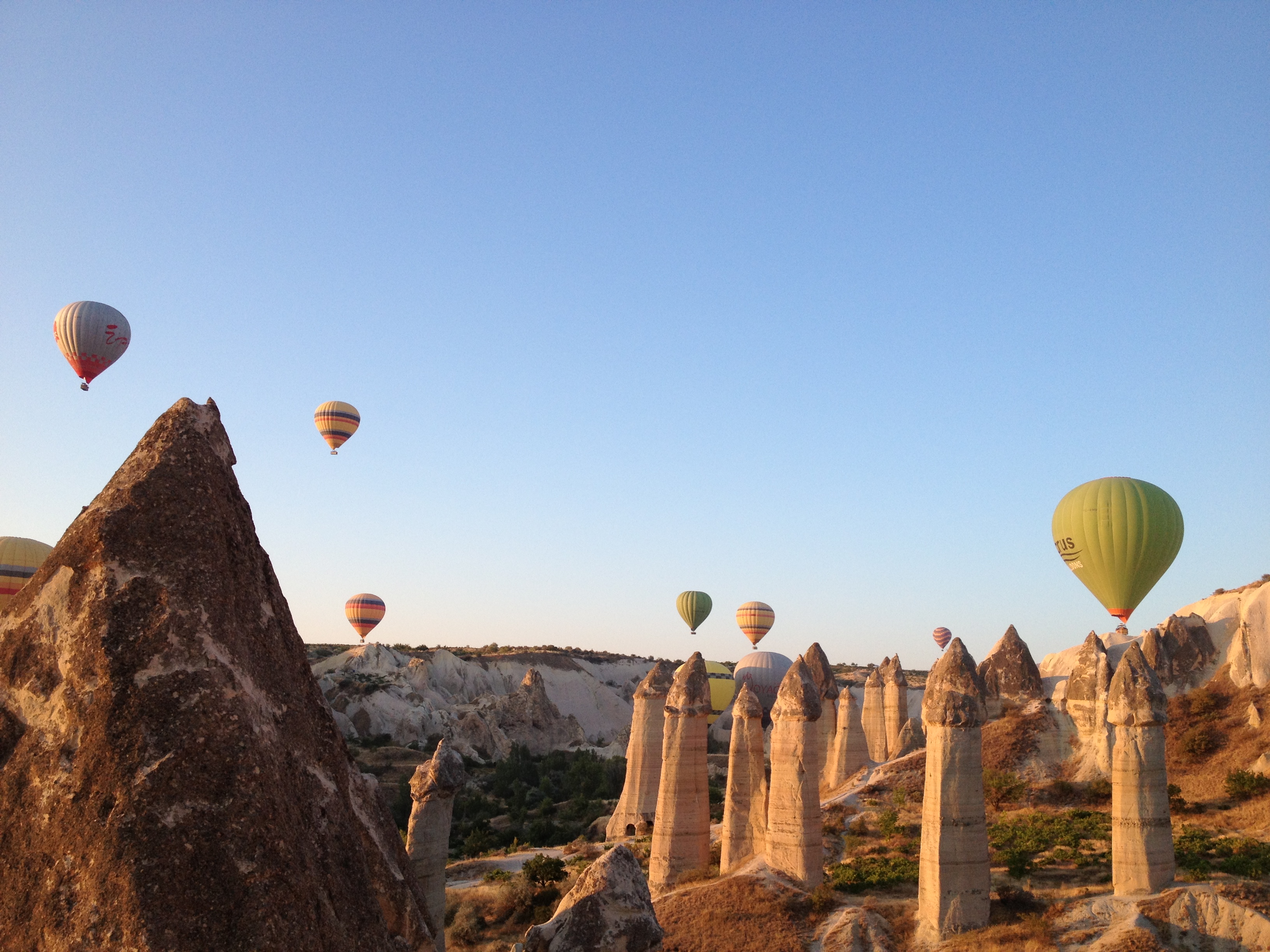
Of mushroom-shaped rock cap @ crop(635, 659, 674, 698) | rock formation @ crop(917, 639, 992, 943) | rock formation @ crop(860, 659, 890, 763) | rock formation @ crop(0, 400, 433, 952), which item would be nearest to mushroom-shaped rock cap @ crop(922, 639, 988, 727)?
rock formation @ crop(917, 639, 992, 943)

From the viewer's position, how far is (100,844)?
4.39 m

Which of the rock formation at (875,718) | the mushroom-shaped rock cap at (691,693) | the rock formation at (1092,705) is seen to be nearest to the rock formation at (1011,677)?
the rock formation at (1092,705)

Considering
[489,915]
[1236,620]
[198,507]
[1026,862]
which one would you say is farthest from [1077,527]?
[198,507]

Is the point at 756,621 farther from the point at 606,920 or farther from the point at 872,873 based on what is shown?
the point at 606,920

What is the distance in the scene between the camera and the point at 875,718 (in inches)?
1623

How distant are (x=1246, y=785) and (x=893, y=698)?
16.1 m

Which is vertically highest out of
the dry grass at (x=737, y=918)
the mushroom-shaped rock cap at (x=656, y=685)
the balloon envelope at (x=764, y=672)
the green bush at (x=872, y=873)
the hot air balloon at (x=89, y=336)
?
the hot air balloon at (x=89, y=336)

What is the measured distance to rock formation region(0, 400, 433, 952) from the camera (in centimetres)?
436

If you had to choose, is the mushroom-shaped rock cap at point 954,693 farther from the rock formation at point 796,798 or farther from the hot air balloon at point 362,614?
the hot air balloon at point 362,614

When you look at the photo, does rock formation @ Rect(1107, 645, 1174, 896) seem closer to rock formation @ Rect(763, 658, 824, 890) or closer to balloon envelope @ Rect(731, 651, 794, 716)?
rock formation @ Rect(763, 658, 824, 890)

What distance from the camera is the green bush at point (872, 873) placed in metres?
21.8

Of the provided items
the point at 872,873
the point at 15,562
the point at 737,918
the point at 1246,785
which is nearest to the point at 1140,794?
the point at 872,873

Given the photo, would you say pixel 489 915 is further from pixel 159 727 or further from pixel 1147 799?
pixel 159 727

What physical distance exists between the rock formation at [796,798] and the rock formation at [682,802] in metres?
2.16
